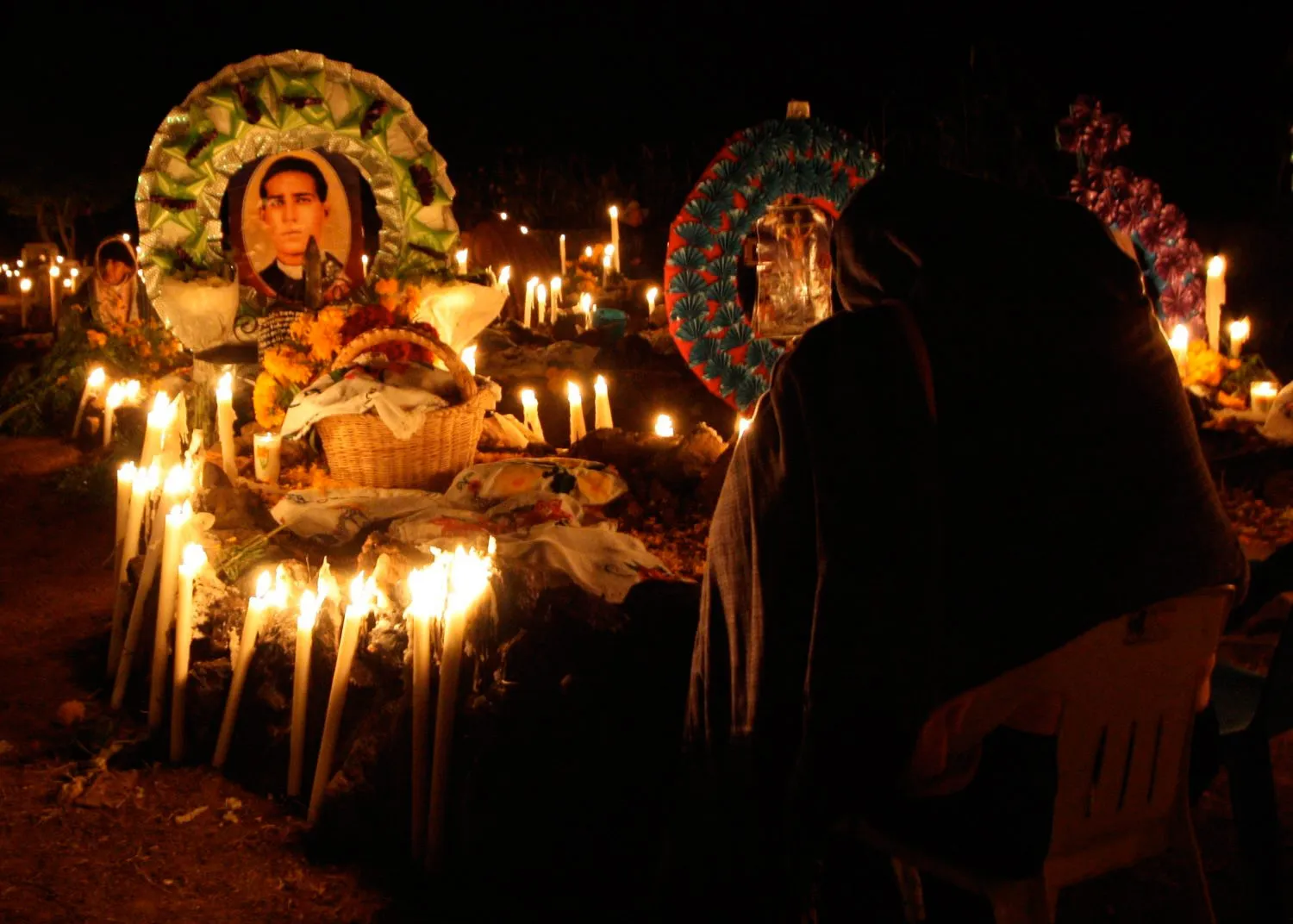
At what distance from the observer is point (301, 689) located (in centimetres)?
367

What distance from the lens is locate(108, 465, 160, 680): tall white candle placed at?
460 centimetres

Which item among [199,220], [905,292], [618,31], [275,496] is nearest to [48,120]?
[618,31]

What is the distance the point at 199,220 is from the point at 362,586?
4479 mm

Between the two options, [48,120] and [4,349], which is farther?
[48,120]

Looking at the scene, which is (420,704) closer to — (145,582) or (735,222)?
(145,582)

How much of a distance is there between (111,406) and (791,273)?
5.08 meters

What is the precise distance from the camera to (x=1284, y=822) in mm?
3465

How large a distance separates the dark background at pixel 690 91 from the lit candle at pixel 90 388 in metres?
7.02

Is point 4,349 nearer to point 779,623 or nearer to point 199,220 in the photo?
point 199,220

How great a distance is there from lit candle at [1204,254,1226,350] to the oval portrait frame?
476 cm

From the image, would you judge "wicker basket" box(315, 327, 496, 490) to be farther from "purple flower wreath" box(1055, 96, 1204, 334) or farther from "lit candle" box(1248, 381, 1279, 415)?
"lit candle" box(1248, 381, 1279, 415)

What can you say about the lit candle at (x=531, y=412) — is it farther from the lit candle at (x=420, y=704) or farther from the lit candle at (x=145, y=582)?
the lit candle at (x=420, y=704)

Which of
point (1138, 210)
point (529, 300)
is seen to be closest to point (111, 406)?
point (529, 300)

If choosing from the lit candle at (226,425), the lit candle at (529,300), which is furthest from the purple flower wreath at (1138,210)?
the lit candle at (529,300)
